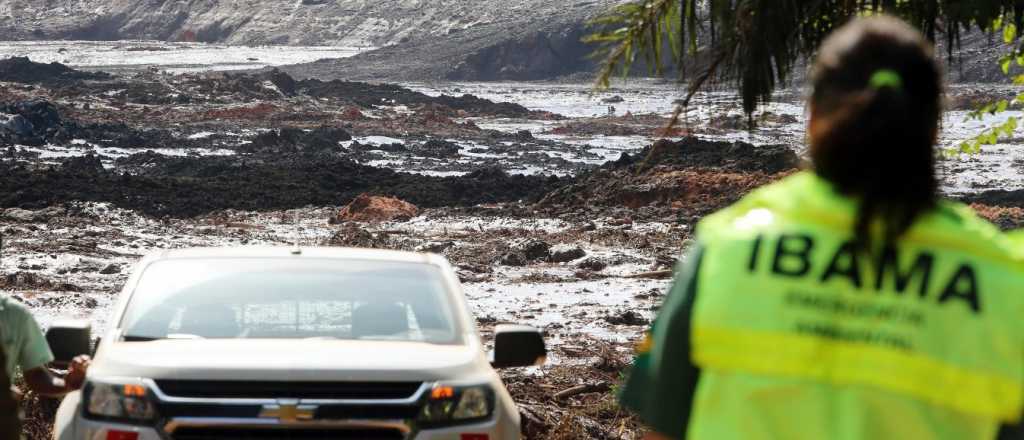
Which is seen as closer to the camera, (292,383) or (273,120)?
(292,383)

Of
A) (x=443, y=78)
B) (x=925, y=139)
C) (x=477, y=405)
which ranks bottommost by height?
(x=443, y=78)

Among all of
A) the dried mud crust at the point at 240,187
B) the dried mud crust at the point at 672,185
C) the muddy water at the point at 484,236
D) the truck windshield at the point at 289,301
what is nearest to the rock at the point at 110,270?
the muddy water at the point at 484,236

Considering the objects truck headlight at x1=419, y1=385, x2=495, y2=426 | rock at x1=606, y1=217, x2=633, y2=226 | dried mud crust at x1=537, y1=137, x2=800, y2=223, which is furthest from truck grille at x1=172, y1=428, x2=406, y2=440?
dried mud crust at x1=537, y1=137, x2=800, y2=223

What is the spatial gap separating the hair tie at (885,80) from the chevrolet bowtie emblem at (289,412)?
2742 millimetres

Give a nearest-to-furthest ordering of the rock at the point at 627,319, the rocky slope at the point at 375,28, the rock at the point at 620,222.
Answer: the rock at the point at 627,319 → the rock at the point at 620,222 → the rocky slope at the point at 375,28

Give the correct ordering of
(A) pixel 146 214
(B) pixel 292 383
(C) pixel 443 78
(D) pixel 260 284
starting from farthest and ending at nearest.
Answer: (C) pixel 443 78 → (A) pixel 146 214 → (D) pixel 260 284 → (B) pixel 292 383

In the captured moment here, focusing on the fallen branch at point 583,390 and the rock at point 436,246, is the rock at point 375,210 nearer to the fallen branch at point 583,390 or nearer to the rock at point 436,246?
the rock at point 436,246

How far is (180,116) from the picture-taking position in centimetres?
4628

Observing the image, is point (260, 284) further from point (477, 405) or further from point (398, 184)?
point (398, 184)

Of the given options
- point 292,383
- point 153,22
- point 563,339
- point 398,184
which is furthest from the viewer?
point 153,22

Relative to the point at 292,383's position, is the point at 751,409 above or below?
above

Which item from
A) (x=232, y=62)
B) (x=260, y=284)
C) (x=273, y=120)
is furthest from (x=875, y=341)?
(x=232, y=62)

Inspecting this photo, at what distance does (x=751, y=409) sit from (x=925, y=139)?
1.33 feet

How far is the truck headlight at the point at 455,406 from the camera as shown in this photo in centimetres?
453
